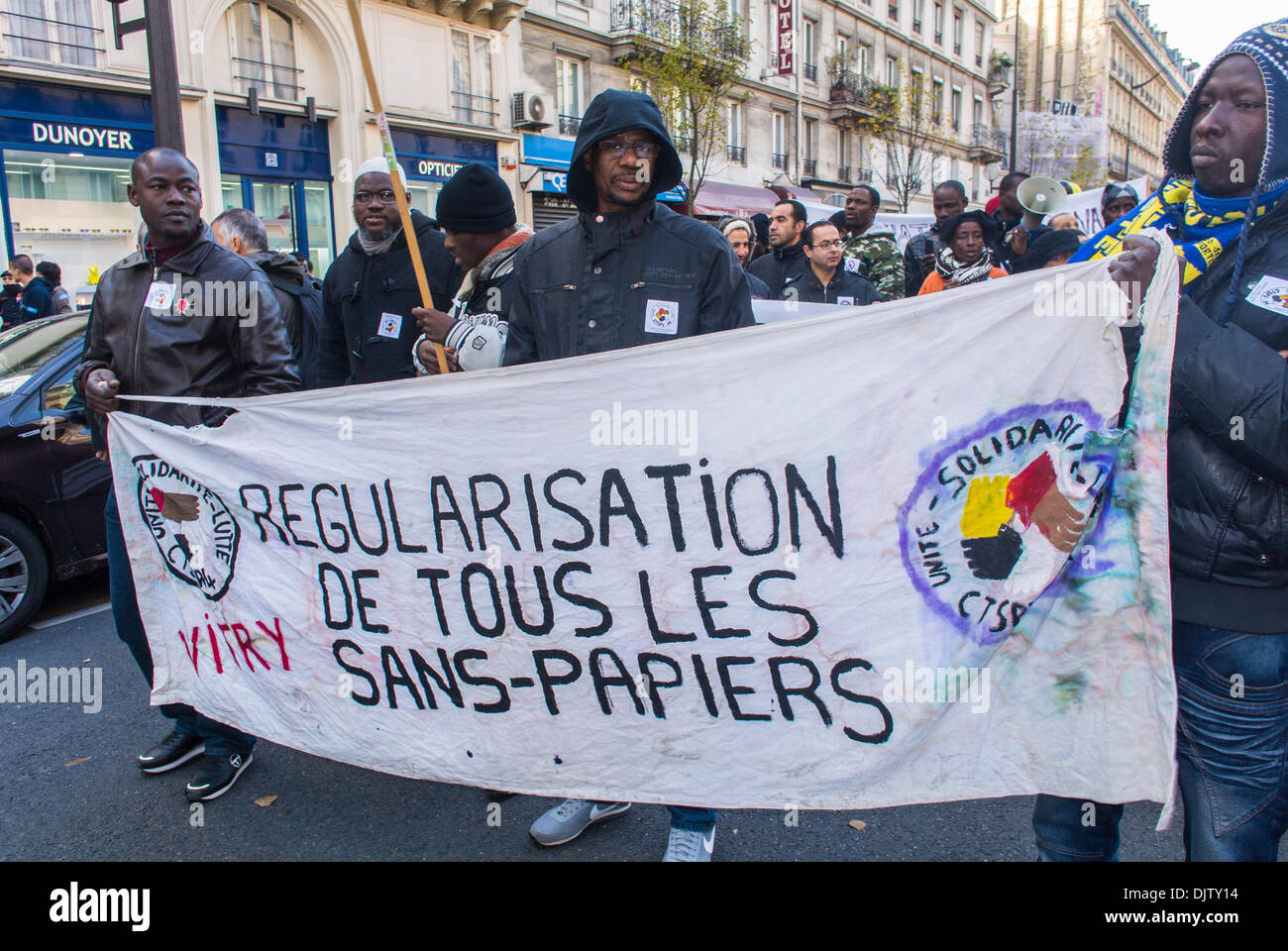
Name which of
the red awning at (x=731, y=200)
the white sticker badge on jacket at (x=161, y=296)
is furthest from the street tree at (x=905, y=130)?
the white sticker badge on jacket at (x=161, y=296)

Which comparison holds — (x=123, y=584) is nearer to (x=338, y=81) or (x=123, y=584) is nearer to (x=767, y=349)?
(x=767, y=349)

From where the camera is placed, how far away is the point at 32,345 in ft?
17.6

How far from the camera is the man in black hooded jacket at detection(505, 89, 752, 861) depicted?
2.66 meters

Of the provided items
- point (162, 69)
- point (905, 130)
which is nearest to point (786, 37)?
point (905, 130)

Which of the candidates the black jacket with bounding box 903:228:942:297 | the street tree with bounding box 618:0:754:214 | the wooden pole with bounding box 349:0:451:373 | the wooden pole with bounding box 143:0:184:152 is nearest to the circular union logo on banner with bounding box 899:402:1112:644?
the wooden pole with bounding box 349:0:451:373

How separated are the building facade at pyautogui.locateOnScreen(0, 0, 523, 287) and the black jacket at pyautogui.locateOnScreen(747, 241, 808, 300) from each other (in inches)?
464

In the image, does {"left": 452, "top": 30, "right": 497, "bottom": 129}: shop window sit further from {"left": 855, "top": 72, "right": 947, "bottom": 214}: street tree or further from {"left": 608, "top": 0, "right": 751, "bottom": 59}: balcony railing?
{"left": 855, "top": 72, "right": 947, "bottom": 214}: street tree

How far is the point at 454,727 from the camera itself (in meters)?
2.48

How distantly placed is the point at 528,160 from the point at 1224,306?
21.0 metres

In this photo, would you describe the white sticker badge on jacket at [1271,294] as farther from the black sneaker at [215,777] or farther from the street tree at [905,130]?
the street tree at [905,130]

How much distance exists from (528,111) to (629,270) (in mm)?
19681

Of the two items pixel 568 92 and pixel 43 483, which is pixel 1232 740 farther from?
pixel 568 92
